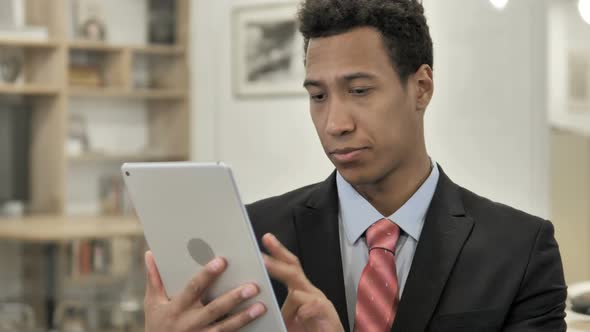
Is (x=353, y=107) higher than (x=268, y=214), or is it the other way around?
(x=353, y=107)

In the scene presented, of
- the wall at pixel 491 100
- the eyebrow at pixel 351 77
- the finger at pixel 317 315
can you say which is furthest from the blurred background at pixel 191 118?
the finger at pixel 317 315

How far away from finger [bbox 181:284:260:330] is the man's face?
0.29 metres

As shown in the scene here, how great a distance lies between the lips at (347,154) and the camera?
1.40 m

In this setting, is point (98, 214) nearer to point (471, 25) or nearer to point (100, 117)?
point (100, 117)

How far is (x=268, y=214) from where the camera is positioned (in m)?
1.61

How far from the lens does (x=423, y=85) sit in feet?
5.02

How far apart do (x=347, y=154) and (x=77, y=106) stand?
489 centimetres

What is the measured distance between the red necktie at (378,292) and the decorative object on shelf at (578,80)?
188 inches

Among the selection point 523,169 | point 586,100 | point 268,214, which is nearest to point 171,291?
point 268,214

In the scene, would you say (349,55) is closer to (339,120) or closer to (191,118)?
(339,120)

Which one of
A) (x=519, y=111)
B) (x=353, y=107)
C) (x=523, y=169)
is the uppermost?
(x=353, y=107)

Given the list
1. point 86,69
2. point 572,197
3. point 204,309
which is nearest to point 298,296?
point 204,309

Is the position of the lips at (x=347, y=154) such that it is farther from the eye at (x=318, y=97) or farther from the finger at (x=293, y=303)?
the finger at (x=293, y=303)

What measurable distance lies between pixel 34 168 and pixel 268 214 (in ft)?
14.9
